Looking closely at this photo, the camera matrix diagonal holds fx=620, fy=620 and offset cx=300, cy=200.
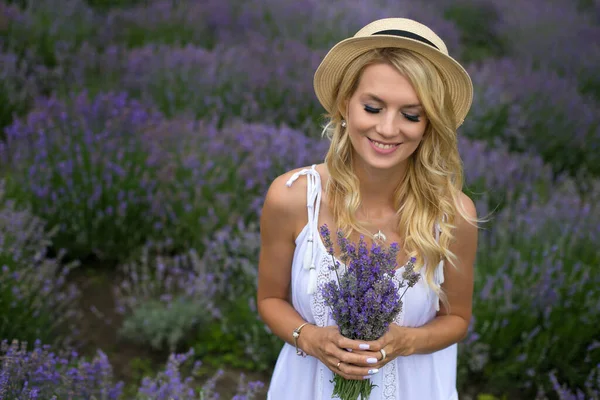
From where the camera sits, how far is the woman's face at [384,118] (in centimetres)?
156

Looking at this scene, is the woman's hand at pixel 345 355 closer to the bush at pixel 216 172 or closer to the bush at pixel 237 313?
the bush at pixel 237 313

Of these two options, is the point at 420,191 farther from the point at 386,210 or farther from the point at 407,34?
the point at 407,34

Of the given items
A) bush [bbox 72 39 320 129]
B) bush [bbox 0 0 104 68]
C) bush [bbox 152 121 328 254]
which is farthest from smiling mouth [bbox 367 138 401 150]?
bush [bbox 0 0 104 68]

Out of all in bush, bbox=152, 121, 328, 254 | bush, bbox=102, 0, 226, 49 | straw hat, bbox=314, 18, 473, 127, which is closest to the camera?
straw hat, bbox=314, 18, 473, 127

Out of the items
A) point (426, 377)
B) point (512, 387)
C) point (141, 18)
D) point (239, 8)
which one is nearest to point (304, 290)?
point (426, 377)

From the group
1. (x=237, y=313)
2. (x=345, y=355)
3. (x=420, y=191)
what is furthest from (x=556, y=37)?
(x=345, y=355)

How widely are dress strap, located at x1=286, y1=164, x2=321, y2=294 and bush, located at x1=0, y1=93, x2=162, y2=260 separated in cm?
192

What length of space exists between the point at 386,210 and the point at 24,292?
5.55ft

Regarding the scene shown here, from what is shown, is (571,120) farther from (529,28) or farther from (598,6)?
(598,6)

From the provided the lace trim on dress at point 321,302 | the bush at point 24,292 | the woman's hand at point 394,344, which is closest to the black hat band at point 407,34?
the lace trim on dress at point 321,302

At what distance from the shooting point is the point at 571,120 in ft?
17.6

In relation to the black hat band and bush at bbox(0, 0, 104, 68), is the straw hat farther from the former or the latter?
bush at bbox(0, 0, 104, 68)

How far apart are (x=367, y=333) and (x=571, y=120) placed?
181 inches

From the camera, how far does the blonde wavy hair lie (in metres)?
1.70
